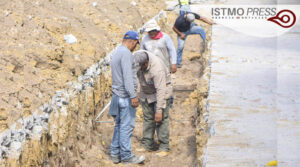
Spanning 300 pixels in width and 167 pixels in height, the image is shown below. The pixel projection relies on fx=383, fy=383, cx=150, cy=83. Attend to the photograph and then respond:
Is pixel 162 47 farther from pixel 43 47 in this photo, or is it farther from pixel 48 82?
pixel 48 82

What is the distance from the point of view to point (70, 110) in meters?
5.21

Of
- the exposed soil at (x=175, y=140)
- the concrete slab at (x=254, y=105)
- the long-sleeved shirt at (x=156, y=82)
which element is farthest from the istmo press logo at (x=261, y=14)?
the long-sleeved shirt at (x=156, y=82)

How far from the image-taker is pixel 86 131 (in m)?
5.66

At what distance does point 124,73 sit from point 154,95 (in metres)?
0.76

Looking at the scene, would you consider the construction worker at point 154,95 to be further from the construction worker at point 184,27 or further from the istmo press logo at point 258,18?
the istmo press logo at point 258,18

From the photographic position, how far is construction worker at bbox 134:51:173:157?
17.0ft

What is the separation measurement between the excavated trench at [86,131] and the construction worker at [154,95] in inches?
10.2

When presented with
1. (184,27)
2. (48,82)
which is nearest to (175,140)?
(48,82)

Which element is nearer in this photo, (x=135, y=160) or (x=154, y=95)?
(x=135, y=160)

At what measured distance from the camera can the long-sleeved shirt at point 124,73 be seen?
4.84m

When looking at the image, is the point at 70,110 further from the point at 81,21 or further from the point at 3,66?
the point at 81,21

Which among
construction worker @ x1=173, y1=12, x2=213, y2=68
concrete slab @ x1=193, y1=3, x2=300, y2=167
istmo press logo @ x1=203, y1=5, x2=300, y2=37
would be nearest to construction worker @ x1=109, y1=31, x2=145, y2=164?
concrete slab @ x1=193, y1=3, x2=300, y2=167

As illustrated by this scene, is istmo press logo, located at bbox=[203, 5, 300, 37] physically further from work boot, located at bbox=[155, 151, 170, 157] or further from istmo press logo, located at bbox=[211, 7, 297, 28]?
work boot, located at bbox=[155, 151, 170, 157]

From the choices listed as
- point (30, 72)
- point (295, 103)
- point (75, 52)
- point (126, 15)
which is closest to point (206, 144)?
point (295, 103)
